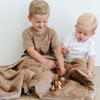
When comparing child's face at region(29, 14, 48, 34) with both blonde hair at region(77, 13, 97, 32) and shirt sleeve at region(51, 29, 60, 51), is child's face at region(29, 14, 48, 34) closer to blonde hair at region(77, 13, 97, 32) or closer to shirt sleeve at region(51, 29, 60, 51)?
shirt sleeve at region(51, 29, 60, 51)

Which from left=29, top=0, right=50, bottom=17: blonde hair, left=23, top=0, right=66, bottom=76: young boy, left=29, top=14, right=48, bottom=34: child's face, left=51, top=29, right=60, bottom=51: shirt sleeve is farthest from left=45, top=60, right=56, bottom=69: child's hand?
left=29, top=0, right=50, bottom=17: blonde hair

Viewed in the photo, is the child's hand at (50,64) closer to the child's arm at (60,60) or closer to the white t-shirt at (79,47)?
the child's arm at (60,60)

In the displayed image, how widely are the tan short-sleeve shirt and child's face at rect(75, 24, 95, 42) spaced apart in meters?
0.17

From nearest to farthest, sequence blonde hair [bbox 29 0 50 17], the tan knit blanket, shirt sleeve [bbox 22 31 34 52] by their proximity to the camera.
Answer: the tan knit blanket < blonde hair [bbox 29 0 50 17] < shirt sleeve [bbox 22 31 34 52]

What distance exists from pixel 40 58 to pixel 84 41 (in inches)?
13.8

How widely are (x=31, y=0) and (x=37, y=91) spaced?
0.75 m

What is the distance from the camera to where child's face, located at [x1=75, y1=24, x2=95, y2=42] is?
141 centimetres

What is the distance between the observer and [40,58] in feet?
4.79

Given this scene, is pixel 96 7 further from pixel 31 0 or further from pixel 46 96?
pixel 46 96

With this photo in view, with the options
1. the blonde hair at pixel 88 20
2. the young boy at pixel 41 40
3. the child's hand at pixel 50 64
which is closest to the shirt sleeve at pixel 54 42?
the young boy at pixel 41 40

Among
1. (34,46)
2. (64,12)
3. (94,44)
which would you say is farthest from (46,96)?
(64,12)

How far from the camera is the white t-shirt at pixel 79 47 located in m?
1.50

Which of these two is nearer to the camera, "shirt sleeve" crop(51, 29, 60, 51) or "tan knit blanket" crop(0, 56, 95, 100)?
"tan knit blanket" crop(0, 56, 95, 100)

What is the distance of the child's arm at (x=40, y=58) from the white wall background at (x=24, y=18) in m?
0.20
